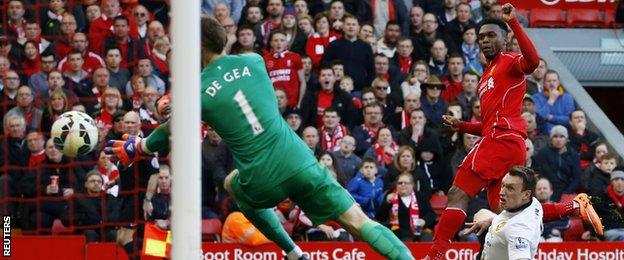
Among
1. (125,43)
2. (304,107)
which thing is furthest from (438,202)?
(125,43)

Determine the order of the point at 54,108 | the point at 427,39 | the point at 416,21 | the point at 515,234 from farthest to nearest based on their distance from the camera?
1. the point at 416,21
2. the point at 427,39
3. the point at 54,108
4. the point at 515,234

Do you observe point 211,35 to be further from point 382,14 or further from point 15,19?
point 382,14

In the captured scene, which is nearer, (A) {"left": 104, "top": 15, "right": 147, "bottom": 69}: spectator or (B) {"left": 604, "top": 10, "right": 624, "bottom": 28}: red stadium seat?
(A) {"left": 104, "top": 15, "right": 147, "bottom": 69}: spectator

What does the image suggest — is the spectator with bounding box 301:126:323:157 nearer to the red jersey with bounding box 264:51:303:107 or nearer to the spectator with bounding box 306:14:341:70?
the red jersey with bounding box 264:51:303:107

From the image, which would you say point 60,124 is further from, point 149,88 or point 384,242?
point 149,88

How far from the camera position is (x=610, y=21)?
73.8ft

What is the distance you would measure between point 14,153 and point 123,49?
5.70 ft

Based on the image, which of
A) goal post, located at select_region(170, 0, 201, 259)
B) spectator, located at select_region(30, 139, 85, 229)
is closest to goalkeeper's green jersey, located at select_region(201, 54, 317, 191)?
goal post, located at select_region(170, 0, 201, 259)

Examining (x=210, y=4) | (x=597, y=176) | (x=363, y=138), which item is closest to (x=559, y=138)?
(x=597, y=176)

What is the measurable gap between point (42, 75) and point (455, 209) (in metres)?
7.15

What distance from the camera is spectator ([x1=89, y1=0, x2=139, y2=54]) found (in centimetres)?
1811

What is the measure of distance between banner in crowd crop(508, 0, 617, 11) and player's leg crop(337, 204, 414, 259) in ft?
38.3

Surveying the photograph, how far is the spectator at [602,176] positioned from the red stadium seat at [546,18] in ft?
13.7

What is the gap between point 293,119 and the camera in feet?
59.3
